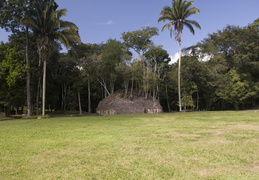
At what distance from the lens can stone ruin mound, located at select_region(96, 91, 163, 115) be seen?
2756 centimetres

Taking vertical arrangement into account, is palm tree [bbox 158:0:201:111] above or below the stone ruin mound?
above

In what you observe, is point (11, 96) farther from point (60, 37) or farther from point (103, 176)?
point (103, 176)

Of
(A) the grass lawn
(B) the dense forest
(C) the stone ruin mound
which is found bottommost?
(A) the grass lawn

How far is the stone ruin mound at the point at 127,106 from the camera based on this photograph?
90.4 feet

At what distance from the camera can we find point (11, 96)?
25156 millimetres

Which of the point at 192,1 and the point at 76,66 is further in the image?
the point at 76,66

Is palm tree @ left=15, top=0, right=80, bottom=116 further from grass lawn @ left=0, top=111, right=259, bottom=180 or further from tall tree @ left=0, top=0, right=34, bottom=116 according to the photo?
grass lawn @ left=0, top=111, right=259, bottom=180

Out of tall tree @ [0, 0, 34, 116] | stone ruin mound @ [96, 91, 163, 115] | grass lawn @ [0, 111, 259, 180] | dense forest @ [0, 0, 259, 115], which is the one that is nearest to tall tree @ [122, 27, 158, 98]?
dense forest @ [0, 0, 259, 115]

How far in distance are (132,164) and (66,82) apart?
114 ft

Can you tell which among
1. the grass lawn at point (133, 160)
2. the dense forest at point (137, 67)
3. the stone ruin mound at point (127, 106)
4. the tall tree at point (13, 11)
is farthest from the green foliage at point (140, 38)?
the grass lawn at point (133, 160)

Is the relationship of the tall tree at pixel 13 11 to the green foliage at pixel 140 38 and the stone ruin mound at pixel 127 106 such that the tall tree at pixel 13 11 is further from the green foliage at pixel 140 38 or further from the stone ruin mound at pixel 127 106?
the green foliage at pixel 140 38

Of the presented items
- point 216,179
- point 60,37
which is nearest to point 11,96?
point 60,37

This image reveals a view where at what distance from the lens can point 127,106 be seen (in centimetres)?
2781

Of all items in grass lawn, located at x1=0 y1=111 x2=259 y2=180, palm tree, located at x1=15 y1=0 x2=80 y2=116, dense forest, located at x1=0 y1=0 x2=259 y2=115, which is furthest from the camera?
dense forest, located at x1=0 y1=0 x2=259 y2=115
